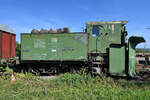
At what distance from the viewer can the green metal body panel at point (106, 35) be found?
307 inches

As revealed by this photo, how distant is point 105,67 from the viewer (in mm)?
7770

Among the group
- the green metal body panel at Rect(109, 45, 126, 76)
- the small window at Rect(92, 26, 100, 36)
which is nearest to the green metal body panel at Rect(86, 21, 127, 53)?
the small window at Rect(92, 26, 100, 36)

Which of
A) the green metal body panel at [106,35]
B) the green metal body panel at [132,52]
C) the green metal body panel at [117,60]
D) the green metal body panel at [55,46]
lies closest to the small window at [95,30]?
the green metal body panel at [106,35]

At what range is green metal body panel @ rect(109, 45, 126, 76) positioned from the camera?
713 cm

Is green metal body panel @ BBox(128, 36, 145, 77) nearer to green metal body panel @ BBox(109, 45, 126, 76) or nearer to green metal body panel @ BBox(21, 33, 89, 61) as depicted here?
green metal body panel @ BBox(109, 45, 126, 76)

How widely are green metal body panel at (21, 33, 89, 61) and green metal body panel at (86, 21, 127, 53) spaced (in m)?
0.55

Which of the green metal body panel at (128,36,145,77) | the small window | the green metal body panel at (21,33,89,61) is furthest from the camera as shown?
the small window

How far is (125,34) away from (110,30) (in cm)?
92

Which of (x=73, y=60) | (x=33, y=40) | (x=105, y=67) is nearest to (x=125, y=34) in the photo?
(x=105, y=67)

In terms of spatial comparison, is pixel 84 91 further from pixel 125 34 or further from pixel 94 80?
pixel 125 34

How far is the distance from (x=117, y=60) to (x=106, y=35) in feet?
5.43

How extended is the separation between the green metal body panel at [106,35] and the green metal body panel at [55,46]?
55 cm

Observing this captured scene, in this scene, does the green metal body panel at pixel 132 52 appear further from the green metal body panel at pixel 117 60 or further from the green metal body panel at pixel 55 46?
the green metal body panel at pixel 55 46

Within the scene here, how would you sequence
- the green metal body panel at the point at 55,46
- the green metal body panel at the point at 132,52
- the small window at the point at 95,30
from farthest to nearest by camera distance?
the small window at the point at 95,30 < the green metal body panel at the point at 55,46 < the green metal body panel at the point at 132,52
